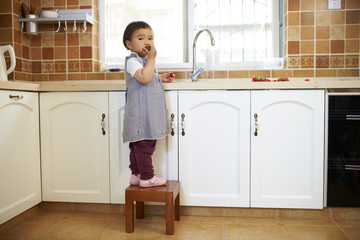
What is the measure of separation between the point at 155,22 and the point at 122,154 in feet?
3.80

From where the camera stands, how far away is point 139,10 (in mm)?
2643

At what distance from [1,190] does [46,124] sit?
1.61 feet

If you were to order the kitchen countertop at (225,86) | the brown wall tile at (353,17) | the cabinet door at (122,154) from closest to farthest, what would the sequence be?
1. the kitchen countertop at (225,86)
2. the cabinet door at (122,154)
3. the brown wall tile at (353,17)

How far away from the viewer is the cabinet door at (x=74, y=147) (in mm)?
2043

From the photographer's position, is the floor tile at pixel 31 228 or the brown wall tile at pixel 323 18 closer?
Result: the floor tile at pixel 31 228

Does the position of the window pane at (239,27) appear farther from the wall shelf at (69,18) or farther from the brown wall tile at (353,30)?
the wall shelf at (69,18)

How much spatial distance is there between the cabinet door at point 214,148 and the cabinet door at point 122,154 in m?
0.05

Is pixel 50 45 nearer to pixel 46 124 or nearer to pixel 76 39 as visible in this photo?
pixel 76 39

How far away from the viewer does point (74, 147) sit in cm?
207

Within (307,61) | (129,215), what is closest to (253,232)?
(129,215)

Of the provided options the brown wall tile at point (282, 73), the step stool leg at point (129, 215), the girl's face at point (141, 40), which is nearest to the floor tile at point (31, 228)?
the step stool leg at point (129, 215)

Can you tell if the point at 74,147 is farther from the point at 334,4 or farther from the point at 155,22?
the point at 334,4

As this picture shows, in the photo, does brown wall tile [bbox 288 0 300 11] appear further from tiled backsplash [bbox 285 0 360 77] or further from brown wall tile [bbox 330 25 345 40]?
brown wall tile [bbox 330 25 345 40]

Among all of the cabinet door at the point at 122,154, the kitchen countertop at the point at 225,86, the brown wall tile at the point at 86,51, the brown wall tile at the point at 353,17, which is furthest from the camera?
the brown wall tile at the point at 86,51
